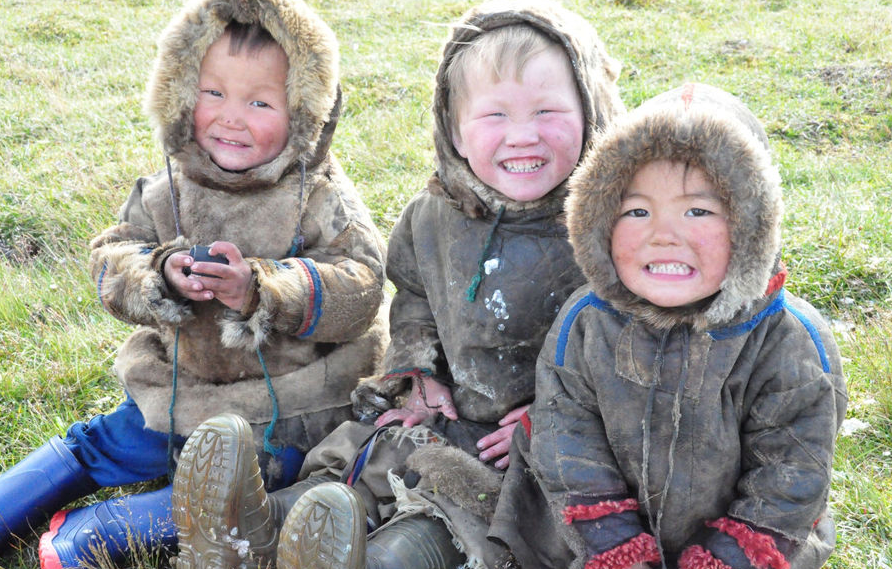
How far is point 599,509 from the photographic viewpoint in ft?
8.30

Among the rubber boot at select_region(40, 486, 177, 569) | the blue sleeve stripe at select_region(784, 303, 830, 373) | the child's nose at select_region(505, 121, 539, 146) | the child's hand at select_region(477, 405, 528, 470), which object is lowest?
the rubber boot at select_region(40, 486, 177, 569)

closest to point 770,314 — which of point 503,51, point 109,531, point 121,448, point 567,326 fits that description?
point 567,326

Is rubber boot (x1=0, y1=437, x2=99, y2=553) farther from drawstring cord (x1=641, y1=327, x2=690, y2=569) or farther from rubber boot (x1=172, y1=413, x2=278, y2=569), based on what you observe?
drawstring cord (x1=641, y1=327, x2=690, y2=569)

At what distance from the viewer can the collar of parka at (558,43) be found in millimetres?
2990

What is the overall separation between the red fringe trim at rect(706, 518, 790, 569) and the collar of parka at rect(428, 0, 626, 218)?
4.38 feet

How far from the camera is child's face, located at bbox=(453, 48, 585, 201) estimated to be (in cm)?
296

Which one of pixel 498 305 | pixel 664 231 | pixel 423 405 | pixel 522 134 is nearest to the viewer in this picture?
pixel 664 231

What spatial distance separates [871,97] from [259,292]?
7402 millimetres

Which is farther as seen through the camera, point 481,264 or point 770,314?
point 481,264

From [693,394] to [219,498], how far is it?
1.57 metres

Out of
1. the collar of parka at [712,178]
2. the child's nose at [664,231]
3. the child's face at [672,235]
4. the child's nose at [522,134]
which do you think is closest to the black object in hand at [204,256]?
the child's nose at [522,134]

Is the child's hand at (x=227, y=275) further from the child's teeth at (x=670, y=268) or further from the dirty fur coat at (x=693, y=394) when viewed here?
the child's teeth at (x=670, y=268)

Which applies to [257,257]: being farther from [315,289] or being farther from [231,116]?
[231,116]

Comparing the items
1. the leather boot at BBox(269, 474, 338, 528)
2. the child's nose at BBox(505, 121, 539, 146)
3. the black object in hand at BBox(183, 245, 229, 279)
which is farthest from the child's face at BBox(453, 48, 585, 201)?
the leather boot at BBox(269, 474, 338, 528)
